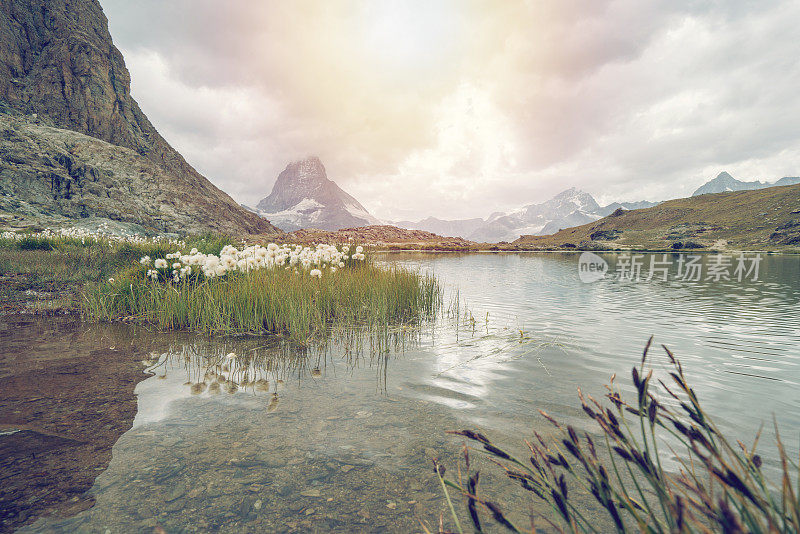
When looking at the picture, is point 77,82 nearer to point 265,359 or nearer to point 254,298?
point 254,298

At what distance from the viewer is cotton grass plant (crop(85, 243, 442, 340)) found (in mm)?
7836

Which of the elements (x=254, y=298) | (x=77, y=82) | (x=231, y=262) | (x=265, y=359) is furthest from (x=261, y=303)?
(x=77, y=82)

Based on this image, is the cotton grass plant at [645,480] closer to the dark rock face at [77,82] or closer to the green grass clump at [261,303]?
the green grass clump at [261,303]

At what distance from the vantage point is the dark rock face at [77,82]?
71750 millimetres

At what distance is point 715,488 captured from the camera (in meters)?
2.94

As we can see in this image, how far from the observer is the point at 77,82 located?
79.9 meters

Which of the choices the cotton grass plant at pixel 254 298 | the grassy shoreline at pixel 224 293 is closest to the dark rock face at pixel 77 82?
the grassy shoreline at pixel 224 293

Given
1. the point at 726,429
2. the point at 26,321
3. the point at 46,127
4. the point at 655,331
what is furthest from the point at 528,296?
the point at 46,127

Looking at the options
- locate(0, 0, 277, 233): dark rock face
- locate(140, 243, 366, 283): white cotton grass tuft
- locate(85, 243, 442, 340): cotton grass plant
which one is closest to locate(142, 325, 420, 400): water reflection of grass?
locate(85, 243, 442, 340): cotton grass plant

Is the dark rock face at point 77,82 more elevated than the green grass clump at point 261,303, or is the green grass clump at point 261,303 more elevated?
the dark rock face at point 77,82

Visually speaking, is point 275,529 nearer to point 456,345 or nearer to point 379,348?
point 379,348

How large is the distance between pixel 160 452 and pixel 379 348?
379 centimetres

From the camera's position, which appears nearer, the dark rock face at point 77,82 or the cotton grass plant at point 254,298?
the cotton grass plant at point 254,298

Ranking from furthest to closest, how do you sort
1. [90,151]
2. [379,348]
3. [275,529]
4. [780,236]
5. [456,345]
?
[780,236]
[90,151]
[456,345]
[379,348]
[275,529]
